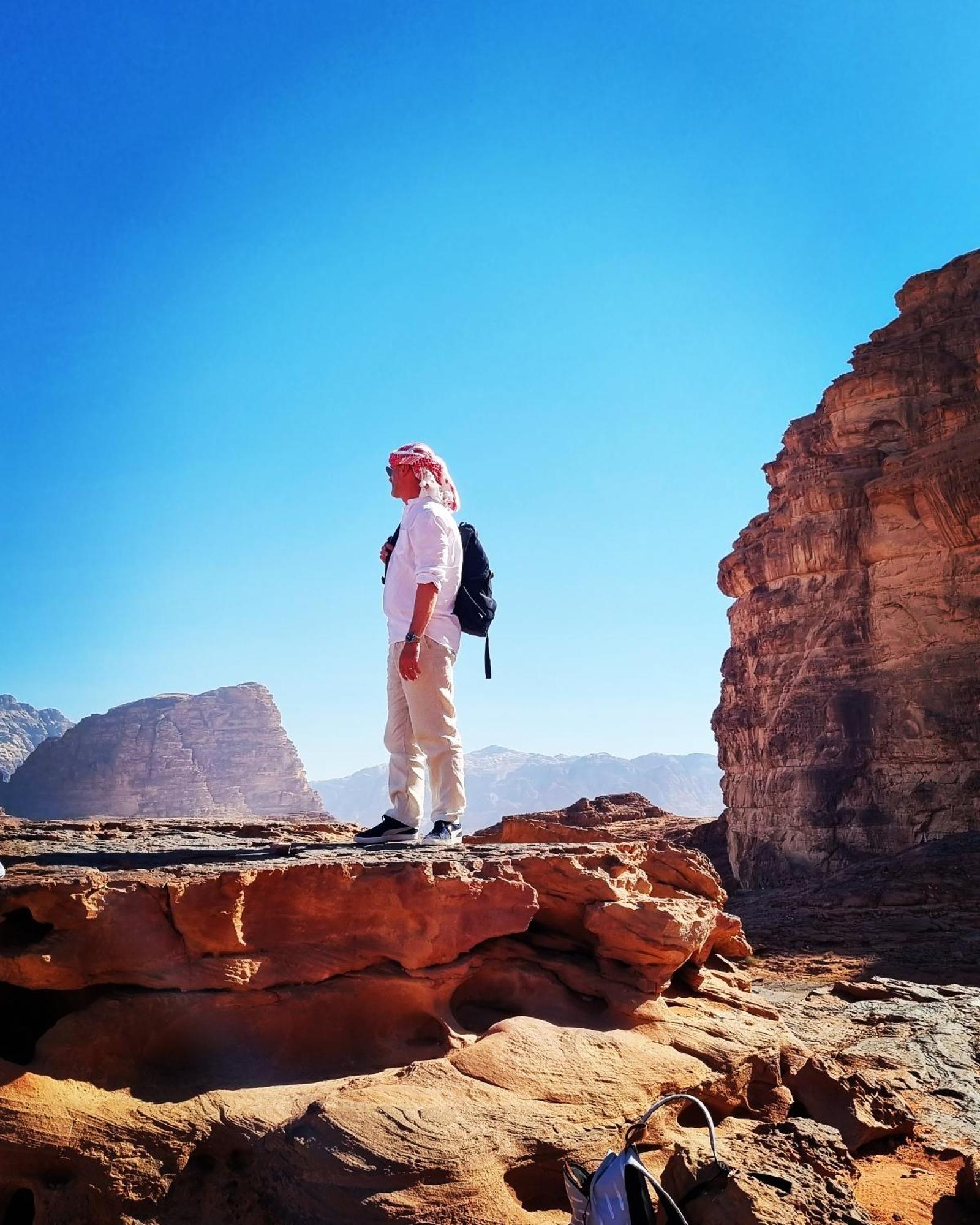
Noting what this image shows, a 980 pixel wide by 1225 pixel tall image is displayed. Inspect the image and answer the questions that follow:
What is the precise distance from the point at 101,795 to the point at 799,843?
82603 mm

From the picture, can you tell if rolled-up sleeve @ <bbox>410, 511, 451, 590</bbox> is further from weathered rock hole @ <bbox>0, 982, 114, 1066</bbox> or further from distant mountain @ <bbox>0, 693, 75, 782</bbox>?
distant mountain @ <bbox>0, 693, 75, 782</bbox>

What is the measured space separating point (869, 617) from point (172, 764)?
276 feet

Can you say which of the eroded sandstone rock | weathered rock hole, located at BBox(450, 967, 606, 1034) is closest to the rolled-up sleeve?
the eroded sandstone rock

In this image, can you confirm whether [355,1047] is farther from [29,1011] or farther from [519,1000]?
[29,1011]

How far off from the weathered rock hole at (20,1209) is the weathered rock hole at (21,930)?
0.82m

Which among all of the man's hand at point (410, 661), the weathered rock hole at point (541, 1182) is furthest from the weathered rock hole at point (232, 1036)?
the man's hand at point (410, 661)

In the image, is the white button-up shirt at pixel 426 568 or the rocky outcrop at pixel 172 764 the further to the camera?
the rocky outcrop at pixel 172 764

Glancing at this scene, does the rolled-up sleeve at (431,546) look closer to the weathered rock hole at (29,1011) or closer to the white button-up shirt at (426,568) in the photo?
the white button-up shirt at (426,568)

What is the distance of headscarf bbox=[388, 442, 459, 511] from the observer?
518 centimetres

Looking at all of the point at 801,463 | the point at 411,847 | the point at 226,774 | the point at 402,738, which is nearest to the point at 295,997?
the point at 411,847

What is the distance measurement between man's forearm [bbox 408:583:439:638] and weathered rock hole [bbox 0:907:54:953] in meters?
2.17

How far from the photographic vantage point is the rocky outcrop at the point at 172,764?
89.0m

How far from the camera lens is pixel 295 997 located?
146 inches

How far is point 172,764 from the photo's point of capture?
9356cm
